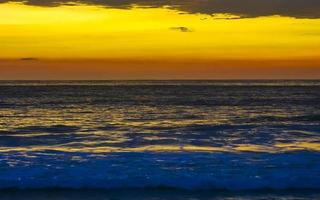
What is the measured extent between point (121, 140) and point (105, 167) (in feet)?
21.2

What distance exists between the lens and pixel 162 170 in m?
17.0

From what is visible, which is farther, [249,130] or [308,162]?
[249,130]

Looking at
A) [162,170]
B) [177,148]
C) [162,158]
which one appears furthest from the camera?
[177,148]

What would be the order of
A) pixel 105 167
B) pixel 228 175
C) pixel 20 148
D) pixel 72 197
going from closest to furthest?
pixel 72 197 < pixel 228 175 < pixel 105 167 < pixel 20 148

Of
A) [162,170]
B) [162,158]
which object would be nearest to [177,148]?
[162,158]

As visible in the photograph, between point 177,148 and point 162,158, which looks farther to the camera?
point 177,148

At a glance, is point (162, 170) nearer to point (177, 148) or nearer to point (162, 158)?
point (162, 158)

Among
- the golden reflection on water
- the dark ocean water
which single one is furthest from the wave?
the golden reflection on water

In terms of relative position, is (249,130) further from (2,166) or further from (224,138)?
(2,166)

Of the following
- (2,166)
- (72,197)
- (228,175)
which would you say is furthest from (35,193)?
(228,175)

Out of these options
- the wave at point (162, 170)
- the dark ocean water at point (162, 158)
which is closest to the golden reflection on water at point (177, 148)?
the dark ocean water at point (162, 158)

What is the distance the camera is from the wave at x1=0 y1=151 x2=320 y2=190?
15.7 metres

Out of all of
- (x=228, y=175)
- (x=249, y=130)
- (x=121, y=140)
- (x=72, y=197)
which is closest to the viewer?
(x=72, y=197)

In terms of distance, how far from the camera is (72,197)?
575 inches
